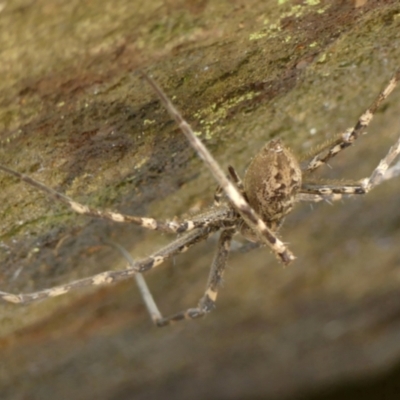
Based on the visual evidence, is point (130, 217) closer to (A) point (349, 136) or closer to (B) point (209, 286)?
(B) point (209, 286)

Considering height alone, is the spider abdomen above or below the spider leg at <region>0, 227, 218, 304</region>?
below

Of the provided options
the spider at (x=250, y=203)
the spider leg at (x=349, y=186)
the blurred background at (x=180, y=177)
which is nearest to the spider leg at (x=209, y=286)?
the spider at (x=250, y=203)

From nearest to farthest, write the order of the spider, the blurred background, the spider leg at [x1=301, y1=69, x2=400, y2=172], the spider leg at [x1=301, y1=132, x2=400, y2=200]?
the blurred background < the spider < the spider leg at [x1=301, y1=69, x2=400, y2=172] < the spider leg at [x1=301, y1=132, x2=400, y2=200]

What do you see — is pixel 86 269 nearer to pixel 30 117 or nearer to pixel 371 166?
pixel 30 117

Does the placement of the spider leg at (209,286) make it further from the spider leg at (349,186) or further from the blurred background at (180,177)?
the spider leg at (349,186)

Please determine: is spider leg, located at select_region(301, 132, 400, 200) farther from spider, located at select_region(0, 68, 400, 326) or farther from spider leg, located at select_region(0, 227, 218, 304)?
spider leg, located at select_region(0, 227, 218, 304)

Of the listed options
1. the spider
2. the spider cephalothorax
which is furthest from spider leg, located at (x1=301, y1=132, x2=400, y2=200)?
the spider cephalothorax

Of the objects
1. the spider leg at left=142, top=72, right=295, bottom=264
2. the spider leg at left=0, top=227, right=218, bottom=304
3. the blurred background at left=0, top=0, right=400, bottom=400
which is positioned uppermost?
the blurred background at left=0, top=0, right=400, bottom=400
